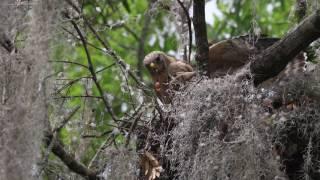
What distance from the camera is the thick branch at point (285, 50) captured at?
15.3 ft

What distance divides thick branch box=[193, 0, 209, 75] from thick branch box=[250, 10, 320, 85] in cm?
37

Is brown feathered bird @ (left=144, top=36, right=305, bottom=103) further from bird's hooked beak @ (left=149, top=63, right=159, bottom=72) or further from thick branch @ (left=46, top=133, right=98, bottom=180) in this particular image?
thick branch @ (left=46, top=133, right=98, bottom=180)

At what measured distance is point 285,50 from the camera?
4.79 metres

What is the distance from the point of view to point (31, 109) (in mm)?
3762

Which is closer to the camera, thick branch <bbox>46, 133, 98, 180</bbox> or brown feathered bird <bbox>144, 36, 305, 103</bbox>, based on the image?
thick branch <bbox>46, 133, 98, 180</bbox>

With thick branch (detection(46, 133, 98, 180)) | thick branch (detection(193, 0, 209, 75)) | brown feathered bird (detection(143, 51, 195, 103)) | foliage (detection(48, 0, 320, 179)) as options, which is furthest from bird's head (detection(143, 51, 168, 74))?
thick branch (detection(46, 133, 98, 180))

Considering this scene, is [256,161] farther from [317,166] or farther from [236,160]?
[317,166]

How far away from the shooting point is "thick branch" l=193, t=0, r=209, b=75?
5.03 m

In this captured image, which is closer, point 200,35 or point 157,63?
point 200,35

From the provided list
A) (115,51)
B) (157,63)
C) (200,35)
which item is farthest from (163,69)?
(200,35)

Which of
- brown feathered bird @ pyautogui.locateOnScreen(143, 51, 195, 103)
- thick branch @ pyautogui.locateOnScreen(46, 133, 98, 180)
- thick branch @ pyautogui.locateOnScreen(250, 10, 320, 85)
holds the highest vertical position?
brown feathered bird @ pyautogui.locateOnScreen(143, 51, 195, 103)

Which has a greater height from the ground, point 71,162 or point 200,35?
point 200,35

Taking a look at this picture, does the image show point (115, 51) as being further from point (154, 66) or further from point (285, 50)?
point (285, 50)

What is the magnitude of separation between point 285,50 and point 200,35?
23.7 inches
